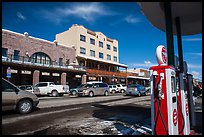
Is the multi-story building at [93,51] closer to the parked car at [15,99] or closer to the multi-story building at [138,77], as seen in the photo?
the multi-story building at [138,77]

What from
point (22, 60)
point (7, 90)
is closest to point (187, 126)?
point (7, 90)

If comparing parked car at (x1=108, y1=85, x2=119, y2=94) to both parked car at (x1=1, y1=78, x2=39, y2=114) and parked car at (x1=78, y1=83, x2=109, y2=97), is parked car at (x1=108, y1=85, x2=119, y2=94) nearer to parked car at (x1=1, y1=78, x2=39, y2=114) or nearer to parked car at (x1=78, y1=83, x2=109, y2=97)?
parked car at (x1=78, y1=83, x2=109, y2=97)

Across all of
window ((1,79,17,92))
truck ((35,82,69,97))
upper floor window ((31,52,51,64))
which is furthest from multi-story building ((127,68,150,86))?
window ((1,79,17,92))

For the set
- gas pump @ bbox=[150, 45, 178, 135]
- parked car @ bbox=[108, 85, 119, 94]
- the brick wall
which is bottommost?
parked car @ bbox=[108, 85, 119, 94]

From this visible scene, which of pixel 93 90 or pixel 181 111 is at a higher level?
pixel 181 111

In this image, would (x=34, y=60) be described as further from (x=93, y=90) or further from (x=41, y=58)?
(x=93, y=90)

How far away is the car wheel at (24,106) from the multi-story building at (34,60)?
17.3m

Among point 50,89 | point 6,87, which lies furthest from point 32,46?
point 6,87

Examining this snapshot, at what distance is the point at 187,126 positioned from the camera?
5434 mm

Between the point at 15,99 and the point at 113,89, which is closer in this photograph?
the point at 15,99

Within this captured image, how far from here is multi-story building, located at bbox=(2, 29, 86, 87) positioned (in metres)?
26.3

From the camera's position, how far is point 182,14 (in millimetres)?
6422

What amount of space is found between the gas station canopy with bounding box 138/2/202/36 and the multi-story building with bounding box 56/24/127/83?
102ft

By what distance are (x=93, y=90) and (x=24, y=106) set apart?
13315 mm
